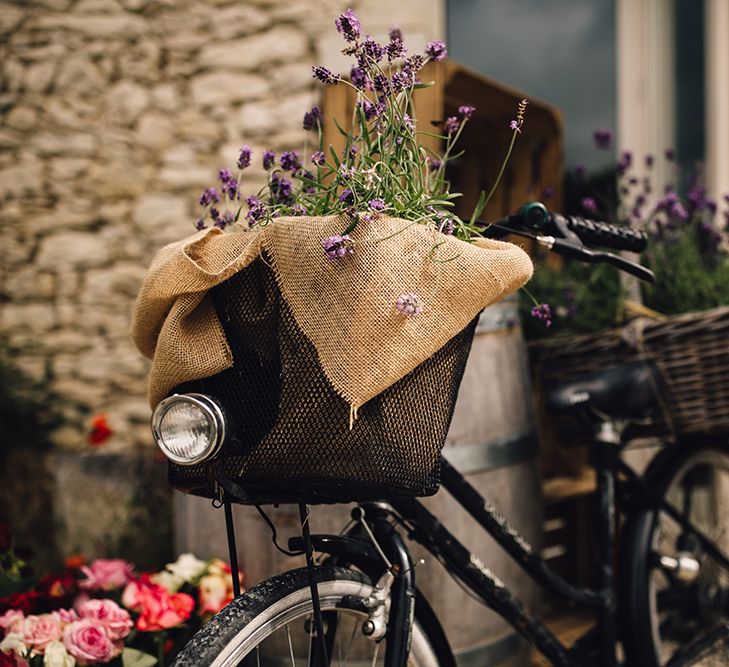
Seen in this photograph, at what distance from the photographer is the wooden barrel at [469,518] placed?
1.88 metres

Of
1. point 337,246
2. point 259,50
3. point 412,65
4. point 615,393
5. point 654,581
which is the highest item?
point 412,65

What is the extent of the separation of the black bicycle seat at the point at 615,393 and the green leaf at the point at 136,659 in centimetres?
108

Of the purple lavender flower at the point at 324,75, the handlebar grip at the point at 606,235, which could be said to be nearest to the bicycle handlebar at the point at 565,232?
the handlebar grip at the point at 606,235

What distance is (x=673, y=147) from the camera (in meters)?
3.91

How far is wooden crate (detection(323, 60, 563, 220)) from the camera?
3.65 m

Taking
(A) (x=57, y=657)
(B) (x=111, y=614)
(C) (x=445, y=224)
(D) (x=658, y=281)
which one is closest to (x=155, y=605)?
(B) (x=111, y=614)

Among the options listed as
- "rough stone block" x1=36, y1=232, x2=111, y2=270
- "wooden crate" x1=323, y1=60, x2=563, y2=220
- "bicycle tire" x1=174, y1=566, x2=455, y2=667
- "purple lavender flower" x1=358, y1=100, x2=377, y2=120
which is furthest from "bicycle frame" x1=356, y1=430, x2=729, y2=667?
"rough stone block" x1=36, y1=232, x2=111, y2=270

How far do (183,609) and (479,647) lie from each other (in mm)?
681

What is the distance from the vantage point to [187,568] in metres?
1.94

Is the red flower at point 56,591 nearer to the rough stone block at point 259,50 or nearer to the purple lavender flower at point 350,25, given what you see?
the purple lavender flower at point 350,25

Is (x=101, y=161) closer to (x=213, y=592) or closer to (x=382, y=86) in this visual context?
(x=213, y=592)

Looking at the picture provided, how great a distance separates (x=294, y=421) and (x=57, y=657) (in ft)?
2.92

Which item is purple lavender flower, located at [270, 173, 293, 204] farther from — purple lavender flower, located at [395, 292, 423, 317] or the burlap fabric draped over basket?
purple lavender flower, located at [395, 292, 423, 317]

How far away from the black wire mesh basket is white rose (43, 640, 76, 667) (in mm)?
681
